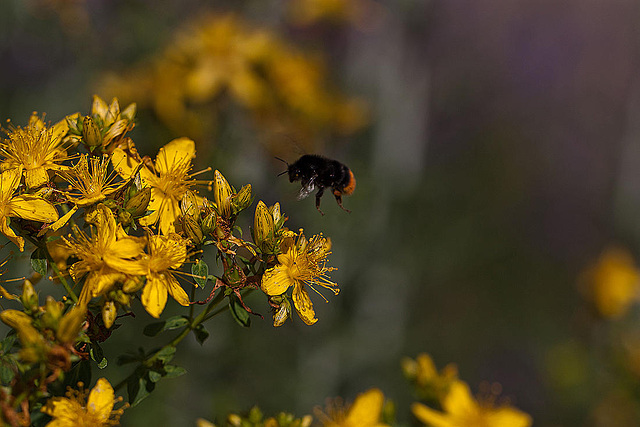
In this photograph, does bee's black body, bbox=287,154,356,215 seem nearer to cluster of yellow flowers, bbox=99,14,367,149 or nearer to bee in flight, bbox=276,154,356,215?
bee in flight, bbox=276,154,356,215

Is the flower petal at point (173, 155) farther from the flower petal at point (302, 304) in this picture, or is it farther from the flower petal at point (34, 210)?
the flower petal at point (302, 304)

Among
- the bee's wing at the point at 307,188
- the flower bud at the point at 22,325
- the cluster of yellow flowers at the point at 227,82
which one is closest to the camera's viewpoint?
the flower bud at the point at 22,325

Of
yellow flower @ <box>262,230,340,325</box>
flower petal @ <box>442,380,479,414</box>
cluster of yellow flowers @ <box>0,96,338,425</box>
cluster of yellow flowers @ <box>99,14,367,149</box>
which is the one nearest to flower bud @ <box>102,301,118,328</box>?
cluster of yellow flowers @ <box>0,96,338,425</box>

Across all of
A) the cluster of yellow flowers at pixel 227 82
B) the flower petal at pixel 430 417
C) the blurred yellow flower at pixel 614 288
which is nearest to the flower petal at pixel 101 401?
the flower petal at pixel 430 417

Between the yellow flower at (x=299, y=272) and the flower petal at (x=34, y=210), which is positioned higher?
the yellow flower at (x=299, y=272)

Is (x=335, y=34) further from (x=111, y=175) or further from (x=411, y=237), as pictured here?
(x=111, y=175)

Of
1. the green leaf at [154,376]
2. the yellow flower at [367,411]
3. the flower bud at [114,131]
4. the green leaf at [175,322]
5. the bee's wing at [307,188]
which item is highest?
the bee's wing at [307,188]

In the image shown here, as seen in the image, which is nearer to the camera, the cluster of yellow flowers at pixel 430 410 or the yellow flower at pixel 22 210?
the yellow flower at pixel 22 210
